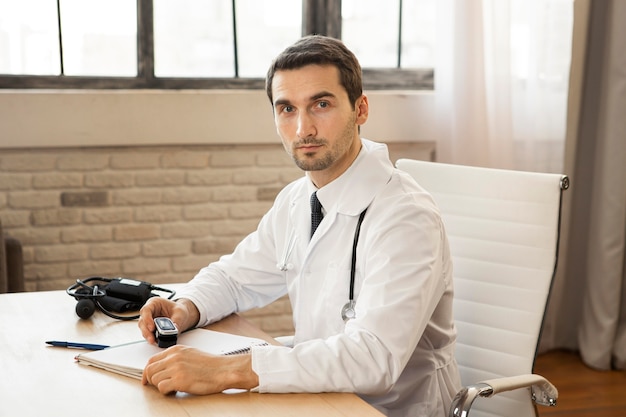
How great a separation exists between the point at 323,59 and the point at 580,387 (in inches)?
91.0

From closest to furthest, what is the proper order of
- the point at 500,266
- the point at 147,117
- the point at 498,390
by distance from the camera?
the point at 498,390 → the point at 500,266 → the point at 147,117

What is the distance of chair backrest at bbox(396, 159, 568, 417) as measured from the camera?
6.46ft

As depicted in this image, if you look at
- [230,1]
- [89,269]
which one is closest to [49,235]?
[89,269]

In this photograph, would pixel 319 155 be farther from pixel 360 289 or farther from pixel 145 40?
pixel 145 40

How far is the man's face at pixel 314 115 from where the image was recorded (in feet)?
6.33

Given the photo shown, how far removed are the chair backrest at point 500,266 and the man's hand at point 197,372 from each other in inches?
28.1

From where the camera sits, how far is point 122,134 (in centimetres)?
358

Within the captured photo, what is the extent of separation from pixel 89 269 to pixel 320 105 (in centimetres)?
200

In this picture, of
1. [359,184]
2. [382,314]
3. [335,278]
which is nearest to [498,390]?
[382,314]

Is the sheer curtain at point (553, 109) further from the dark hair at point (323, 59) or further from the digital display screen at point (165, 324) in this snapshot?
the digital display screen at point (165, 324)

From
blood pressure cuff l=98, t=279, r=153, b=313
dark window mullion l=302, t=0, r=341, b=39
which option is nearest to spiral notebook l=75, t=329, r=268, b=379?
blood pressure cuff l=98, t=279, r=153, b=313

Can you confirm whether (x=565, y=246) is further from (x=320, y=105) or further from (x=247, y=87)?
(x=320, y=105)

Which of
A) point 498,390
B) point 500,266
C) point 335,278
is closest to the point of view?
point 498,390

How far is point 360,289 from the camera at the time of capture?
6.02 ft
